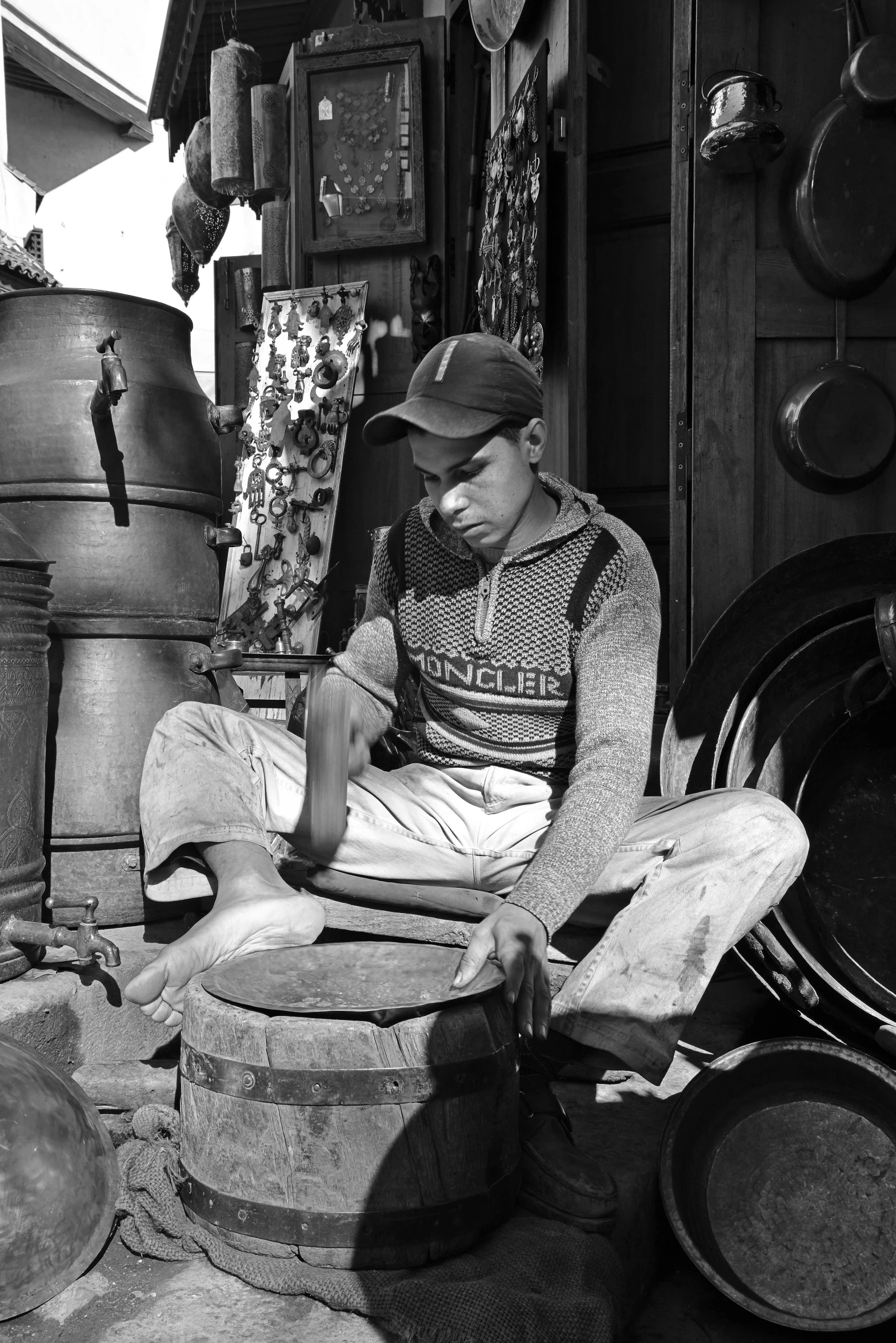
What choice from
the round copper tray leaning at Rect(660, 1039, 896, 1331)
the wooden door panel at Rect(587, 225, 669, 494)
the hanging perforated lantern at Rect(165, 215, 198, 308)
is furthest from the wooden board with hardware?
the hanging perforated lantern at Rect(165, 215, 198, 308)

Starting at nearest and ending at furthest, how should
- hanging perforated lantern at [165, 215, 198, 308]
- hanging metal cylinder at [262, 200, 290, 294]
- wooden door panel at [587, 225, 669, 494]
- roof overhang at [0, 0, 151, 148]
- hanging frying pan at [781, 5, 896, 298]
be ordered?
hanging frying pan at [781, 5, 896, 298]
wooden door panel at [587, 225, 669, 494]
hanging metal cylinder at [262, 200, 290, 294]
hanging perforated lantern at [165, 215, 198, 308]
roof overhang at [0, 0, 151, 148]

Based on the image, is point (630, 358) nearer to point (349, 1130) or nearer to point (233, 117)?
point (349, 1130)

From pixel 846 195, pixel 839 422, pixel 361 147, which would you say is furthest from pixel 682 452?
pixel 361 147

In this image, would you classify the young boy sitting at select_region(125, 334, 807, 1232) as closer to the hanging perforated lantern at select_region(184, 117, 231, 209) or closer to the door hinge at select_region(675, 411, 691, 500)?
the door hinge at select_region(675, 411, 691, 500)

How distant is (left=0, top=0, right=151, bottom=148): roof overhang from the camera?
1611 cm

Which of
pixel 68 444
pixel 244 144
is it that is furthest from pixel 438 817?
pixel 244 144

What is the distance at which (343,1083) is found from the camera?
1692mm

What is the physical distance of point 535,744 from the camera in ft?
8.50

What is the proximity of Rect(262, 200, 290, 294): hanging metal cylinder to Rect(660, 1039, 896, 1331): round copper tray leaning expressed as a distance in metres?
6.91

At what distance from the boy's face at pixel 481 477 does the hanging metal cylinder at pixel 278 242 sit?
5.93 meters

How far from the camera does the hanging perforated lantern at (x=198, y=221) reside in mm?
10078

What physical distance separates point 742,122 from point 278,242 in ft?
17.6

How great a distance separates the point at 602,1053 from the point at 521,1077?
0.53 feet

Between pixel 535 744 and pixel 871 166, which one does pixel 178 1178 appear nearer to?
pixel 535 744
